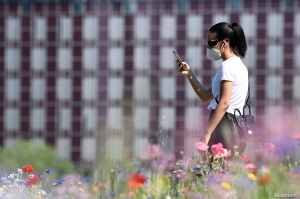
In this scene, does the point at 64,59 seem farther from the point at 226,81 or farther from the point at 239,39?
the point at 226,81

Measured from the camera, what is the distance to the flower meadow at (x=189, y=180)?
23.2ft

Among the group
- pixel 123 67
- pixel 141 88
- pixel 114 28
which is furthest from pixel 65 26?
pixel 141 88

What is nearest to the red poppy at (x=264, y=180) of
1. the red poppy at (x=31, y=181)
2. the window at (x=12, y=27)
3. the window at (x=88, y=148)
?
the red poppy at (x=31, y=181)

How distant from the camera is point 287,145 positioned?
28.1 ft

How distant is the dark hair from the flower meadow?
102cm

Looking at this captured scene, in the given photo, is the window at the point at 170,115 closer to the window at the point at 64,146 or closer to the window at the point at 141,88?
the window at the point at 141,88

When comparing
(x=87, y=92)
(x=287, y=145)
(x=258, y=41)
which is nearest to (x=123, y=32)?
(x=87, y=92)

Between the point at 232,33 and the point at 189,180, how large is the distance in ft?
4.80

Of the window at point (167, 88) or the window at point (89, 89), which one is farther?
the window at point (89, 89)

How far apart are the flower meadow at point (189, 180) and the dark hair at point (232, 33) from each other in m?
1.02

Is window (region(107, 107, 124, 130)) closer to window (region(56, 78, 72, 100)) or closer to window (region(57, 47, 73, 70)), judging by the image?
window (region(56, 78, 72, 100))

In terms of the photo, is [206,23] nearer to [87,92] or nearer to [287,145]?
[87,92]

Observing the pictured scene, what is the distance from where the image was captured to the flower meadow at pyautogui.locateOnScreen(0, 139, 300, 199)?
7.06m

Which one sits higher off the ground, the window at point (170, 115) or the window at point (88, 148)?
the window at point (170, 115)
